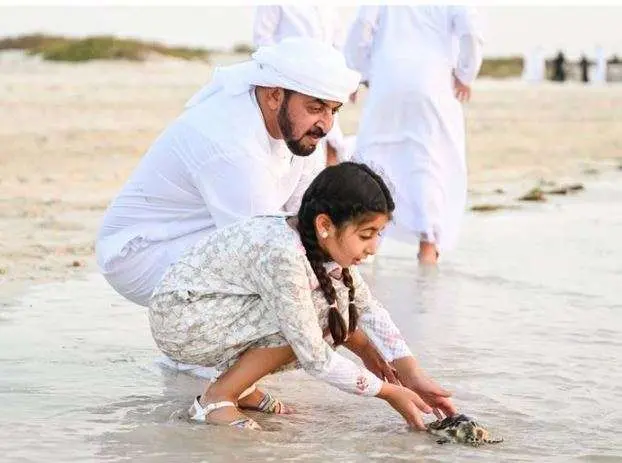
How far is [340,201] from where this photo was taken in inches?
150

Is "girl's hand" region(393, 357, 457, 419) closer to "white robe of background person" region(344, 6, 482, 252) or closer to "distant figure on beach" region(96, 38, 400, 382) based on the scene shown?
"distant figure on beach" region(96, 38, 400, 382)

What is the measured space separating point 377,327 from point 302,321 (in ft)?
1.14

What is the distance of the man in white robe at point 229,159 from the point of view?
4391 millimetres

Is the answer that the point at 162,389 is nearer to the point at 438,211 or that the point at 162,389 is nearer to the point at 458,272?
the point at 458,272

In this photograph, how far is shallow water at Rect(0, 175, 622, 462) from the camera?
12.8 feet

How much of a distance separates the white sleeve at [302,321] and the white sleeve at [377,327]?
230mm

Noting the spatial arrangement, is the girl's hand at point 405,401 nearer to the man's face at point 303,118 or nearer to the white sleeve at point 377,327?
the white sleeve at point 377,327

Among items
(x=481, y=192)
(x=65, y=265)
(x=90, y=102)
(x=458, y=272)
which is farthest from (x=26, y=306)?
(x=90, y=102)

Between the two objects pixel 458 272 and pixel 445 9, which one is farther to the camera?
pixel 445 9

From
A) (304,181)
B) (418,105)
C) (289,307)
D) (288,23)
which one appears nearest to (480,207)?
(288,23)

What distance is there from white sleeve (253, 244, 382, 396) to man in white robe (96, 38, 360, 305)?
47cm

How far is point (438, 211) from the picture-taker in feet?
25.8

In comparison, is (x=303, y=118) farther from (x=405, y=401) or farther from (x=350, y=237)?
(x=405, y=401)

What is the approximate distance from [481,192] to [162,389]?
6.98 meters
